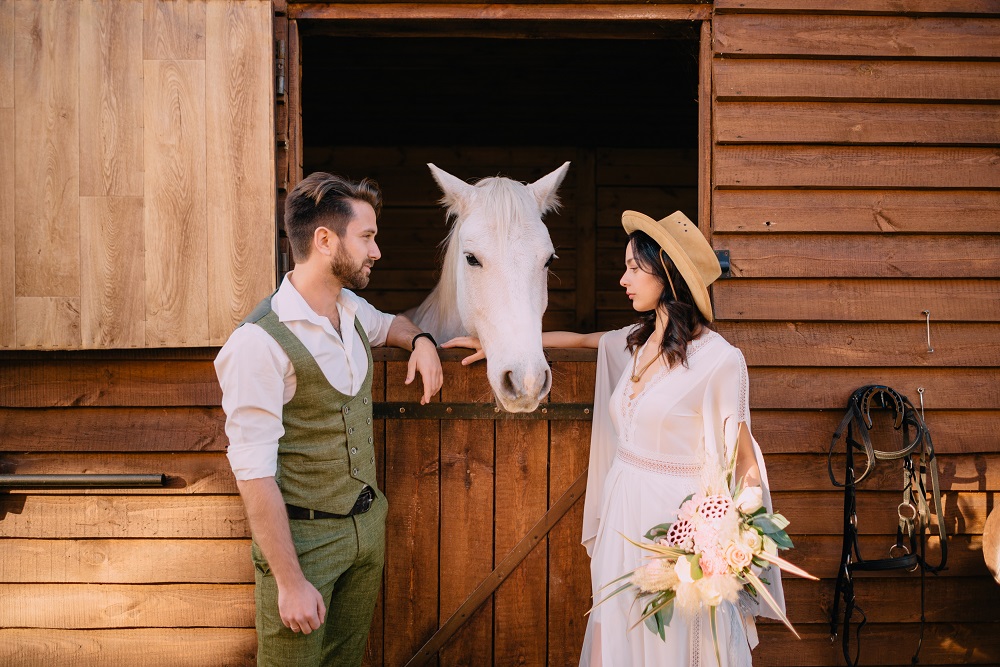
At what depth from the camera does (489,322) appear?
2.29 m

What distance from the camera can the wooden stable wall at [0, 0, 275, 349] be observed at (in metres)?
2.42

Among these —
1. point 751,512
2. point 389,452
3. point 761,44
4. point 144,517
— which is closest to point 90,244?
point 144,517

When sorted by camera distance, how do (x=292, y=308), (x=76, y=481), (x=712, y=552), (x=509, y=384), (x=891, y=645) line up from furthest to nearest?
(x=891, y=645), (x=76, y=481), (x=509, y=384), (x=292, y=308), (x=712, y=552)

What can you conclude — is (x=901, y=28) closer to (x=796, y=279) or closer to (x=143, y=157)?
(x=796, y=279)

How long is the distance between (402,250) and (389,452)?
330 cm

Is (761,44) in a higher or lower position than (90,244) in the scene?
higher

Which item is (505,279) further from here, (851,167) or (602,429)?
(851,167)

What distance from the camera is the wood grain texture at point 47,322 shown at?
2.43m

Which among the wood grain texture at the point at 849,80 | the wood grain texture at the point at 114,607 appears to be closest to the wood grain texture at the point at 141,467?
the wood grain texture at the point at 114,607

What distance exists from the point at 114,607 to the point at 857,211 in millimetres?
3238

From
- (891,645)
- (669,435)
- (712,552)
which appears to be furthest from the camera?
(891,645)

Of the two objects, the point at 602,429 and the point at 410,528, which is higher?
the point at 602,429

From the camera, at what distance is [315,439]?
6.30 feet

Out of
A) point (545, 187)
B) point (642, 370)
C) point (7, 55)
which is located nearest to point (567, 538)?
point (642, 370)
